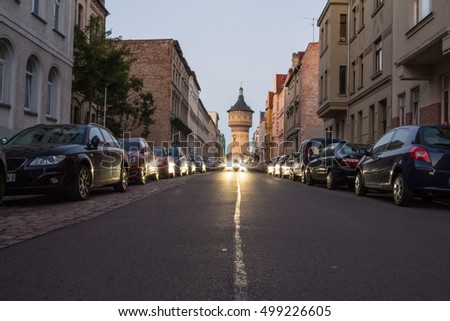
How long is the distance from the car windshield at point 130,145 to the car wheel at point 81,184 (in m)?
7.03

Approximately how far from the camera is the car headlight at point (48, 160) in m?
9.26

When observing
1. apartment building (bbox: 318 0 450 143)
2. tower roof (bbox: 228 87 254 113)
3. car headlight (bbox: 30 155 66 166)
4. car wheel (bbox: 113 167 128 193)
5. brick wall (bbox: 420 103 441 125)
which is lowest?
car wheel (bbox: 113 167 128 193)

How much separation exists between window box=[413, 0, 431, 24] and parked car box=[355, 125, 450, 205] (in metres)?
7.66

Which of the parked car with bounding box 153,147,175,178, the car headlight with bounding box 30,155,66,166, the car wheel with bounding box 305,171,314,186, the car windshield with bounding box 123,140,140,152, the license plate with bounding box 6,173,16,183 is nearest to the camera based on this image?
the license plate with bounding box 6,173,16,183

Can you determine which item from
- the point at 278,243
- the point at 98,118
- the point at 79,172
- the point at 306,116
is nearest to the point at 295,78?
the point at 306,116

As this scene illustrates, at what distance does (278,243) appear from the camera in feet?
18.6

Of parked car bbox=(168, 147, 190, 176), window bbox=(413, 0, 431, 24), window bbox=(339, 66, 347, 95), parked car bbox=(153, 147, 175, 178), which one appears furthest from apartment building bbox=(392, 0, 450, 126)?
parked car bbox=(168, 147, 190, 176)

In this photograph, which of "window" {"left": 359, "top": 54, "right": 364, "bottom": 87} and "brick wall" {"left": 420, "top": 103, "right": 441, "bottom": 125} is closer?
"brick wall" {"left": 420, "top": 103, "right": 441, "bottom": 125}

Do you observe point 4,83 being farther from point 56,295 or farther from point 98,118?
point 56,295

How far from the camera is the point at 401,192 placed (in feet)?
33.6

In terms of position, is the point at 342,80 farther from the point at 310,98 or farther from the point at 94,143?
the point at 94,143

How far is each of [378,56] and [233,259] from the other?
22.8 meters

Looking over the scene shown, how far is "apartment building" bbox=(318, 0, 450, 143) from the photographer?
55.1ft

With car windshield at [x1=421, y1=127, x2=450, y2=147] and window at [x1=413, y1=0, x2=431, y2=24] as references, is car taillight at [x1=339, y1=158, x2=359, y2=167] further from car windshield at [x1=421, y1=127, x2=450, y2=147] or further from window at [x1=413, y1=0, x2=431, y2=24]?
window at [x1=413, y1=0, x2=431, y2=24]
